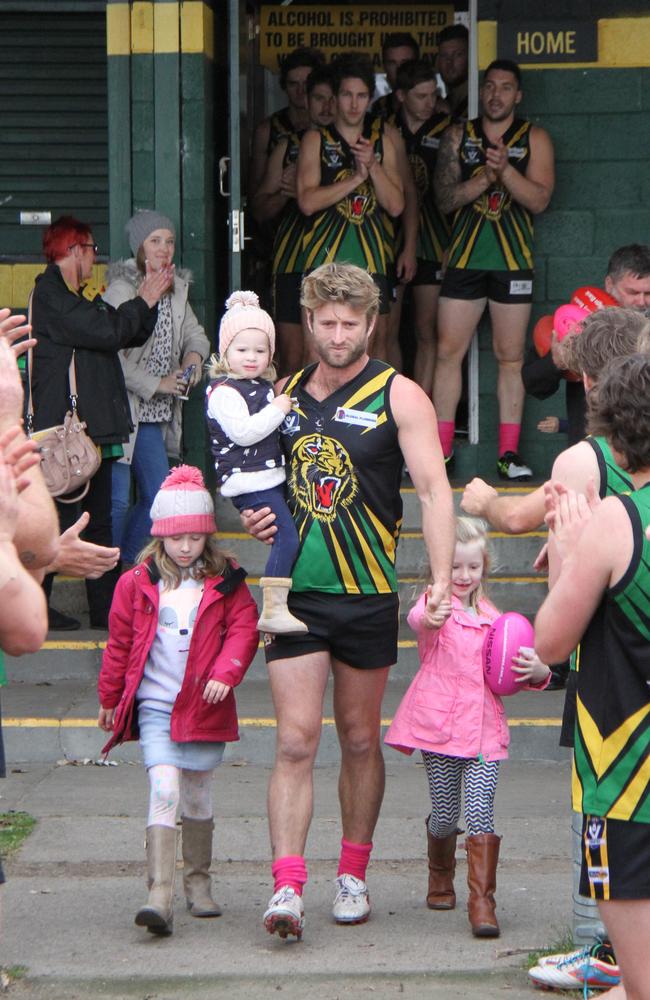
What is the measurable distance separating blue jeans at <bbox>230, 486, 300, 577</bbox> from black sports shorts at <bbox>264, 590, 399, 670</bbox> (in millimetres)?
101

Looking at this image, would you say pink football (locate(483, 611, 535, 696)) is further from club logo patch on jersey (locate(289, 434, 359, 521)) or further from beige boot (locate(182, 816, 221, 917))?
beige boot (locate(182, 816, 221, 917))

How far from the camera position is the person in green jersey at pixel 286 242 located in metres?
9.49

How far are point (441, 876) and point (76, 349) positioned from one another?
3646mm

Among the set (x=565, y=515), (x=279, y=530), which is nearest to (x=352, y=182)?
(x=279, y=530)

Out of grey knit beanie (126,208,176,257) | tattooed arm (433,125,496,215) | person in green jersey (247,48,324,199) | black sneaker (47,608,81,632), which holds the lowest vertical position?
black sneaker (47,608,81,632)

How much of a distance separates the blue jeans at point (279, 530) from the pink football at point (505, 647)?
671 millimetres

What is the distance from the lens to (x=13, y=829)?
6094 mm

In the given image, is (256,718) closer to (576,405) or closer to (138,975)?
(576,405)

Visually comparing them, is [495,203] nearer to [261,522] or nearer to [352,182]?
[352,182]

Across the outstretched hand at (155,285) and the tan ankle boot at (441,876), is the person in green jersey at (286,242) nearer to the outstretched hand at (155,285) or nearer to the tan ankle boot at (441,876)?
the outstretched hand at (155,285)

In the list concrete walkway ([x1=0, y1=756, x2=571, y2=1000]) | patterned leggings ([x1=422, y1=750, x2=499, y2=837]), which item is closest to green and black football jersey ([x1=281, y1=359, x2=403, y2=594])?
patterned leggings ([x1=422, y1=750, x2=499, y2=837])

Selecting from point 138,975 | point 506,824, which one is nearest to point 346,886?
point 138,975

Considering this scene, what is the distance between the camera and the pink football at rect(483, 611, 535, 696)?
4.98 m

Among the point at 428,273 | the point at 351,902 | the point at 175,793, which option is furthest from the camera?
the point at 428,273
